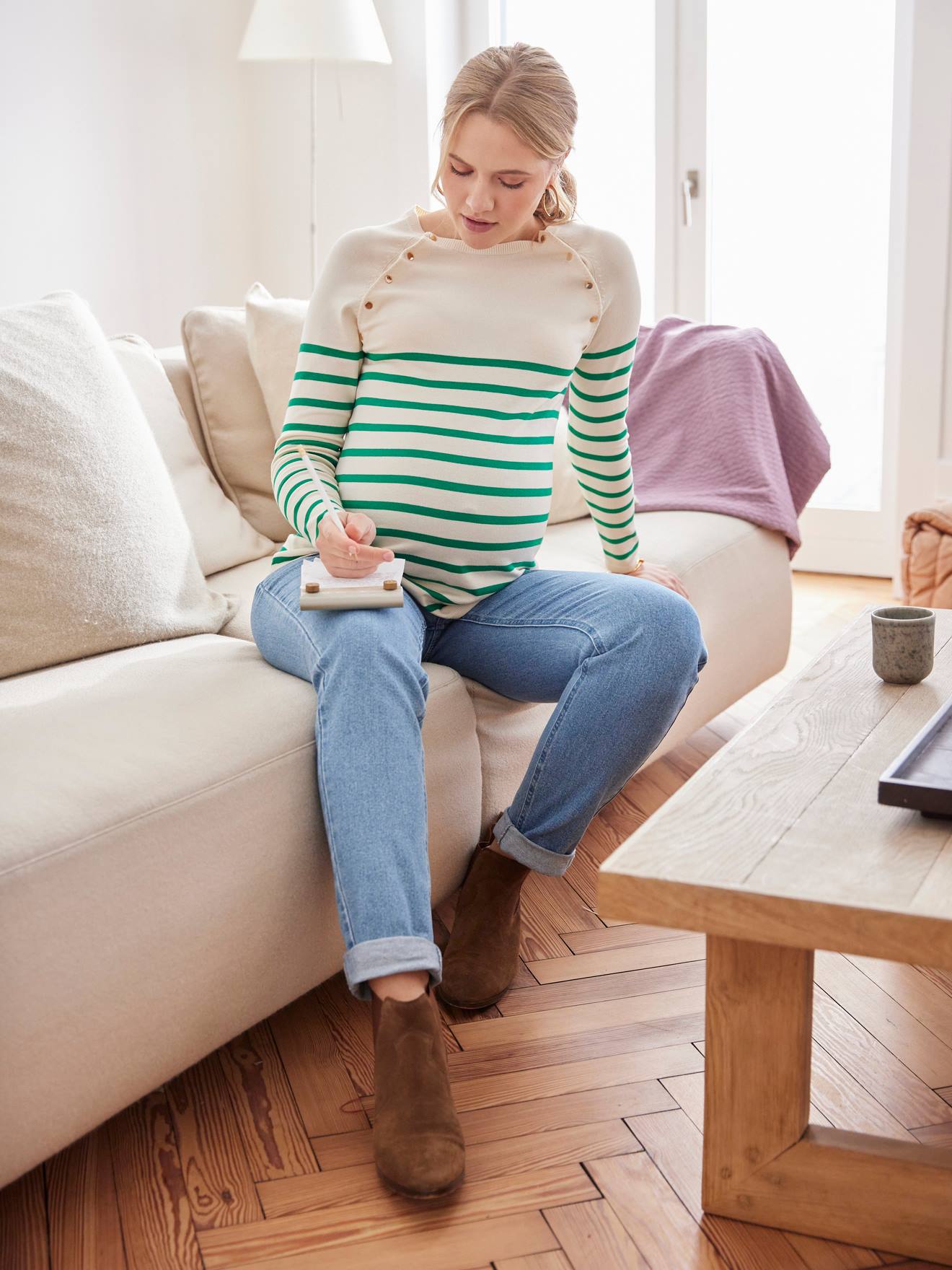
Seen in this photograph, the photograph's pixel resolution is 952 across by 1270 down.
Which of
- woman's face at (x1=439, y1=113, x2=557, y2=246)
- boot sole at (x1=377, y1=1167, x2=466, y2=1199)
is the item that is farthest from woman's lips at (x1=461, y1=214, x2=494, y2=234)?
boot sole at (x1=377, y1=1167, x2=466, y2=1199)

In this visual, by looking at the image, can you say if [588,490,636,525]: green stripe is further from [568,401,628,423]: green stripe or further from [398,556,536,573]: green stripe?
[398,556,536,573]: green stripe

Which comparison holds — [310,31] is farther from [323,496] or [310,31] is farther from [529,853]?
[529,853]

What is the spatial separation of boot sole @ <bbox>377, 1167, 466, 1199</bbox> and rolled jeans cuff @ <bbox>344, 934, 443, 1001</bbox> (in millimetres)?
158

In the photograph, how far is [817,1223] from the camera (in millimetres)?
1033

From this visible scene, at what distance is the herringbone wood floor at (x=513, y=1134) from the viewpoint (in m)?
1.03

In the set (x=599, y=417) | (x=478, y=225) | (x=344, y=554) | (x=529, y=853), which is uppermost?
(x=478, y=225)

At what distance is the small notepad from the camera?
1312 millimetres

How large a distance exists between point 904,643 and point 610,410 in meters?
0.50

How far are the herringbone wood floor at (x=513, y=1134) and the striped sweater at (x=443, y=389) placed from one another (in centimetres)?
47

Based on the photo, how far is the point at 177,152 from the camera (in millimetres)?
3684

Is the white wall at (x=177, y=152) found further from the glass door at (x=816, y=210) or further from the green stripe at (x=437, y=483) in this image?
the green stripe at (x=437, y=483)

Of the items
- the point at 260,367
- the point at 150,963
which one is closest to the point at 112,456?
the point at 260,367

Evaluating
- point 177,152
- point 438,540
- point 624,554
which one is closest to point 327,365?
point 438,540

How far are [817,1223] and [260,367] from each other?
4.69 ft
